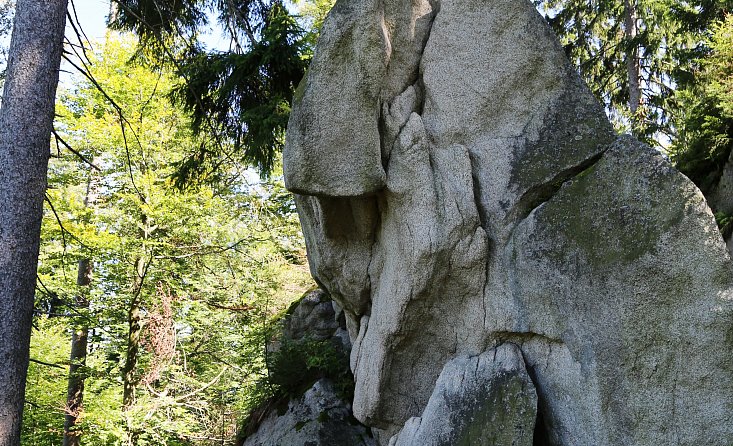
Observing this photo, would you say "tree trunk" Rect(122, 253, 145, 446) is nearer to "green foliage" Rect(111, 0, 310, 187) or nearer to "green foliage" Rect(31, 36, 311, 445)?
"green foliage" Rect(31, 36, 311, 445)

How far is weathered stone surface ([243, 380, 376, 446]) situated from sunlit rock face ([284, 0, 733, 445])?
1.57 metres

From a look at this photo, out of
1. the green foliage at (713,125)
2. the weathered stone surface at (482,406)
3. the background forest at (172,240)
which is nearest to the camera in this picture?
the weathered stone surface at (482,406)

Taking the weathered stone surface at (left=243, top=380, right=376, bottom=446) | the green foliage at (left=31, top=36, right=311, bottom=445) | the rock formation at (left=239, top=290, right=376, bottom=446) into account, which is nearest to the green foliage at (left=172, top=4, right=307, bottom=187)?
the rock formation at (left=239, top=290, right=376, bottom=446)

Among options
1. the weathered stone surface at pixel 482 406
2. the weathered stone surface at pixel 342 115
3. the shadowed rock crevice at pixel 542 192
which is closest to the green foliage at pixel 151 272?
the weathered stone surface at pixel 342 115

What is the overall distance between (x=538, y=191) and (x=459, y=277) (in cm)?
95

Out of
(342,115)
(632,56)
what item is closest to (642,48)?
(632,56)

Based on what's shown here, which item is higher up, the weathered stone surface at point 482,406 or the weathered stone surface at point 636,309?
the weathered stone surface at point 636,309

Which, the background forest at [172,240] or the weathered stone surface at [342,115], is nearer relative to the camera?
the weathered stone surface at [342,115]

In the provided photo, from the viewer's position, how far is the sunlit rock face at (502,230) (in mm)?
4285

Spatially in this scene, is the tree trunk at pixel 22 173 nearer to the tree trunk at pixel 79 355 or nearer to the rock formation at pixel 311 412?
the rock formation at pixel 311 412

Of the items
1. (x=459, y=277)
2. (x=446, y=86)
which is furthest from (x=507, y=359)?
(x=446, y=86)

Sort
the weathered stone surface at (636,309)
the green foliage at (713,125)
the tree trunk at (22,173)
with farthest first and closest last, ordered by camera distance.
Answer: the green foliage at (713,125), the tree trunk at (22,173), the weathered stone surface at (636,309)

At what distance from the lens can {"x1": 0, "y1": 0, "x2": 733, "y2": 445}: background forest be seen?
11609mm

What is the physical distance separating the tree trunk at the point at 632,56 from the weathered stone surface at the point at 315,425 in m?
8.83
